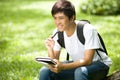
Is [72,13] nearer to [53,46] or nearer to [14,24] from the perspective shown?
[53,46]

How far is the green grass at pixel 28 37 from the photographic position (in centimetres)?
794

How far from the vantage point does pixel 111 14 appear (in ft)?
55.6

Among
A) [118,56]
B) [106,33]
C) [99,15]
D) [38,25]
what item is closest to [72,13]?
[118,56]

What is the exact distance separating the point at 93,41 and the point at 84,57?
27 cm

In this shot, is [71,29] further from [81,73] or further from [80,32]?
[81,73]

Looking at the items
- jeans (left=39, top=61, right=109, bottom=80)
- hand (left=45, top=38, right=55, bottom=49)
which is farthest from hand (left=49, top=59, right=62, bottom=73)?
hand (left=45, top=38, right=55, bottom=49)

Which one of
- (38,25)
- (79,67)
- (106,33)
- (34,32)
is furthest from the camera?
(38,25)

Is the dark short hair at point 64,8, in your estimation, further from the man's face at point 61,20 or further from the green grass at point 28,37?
the green grass at point 28,37

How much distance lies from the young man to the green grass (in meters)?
1.38

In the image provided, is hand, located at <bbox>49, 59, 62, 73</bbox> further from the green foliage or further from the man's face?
the green foliage

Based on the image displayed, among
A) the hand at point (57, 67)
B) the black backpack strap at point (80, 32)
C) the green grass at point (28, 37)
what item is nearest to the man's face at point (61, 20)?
the black backpack strap at point (80, 32)

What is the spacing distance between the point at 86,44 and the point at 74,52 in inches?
14.8

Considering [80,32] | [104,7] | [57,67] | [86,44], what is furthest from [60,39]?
[104,7]

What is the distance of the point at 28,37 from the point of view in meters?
12.4
